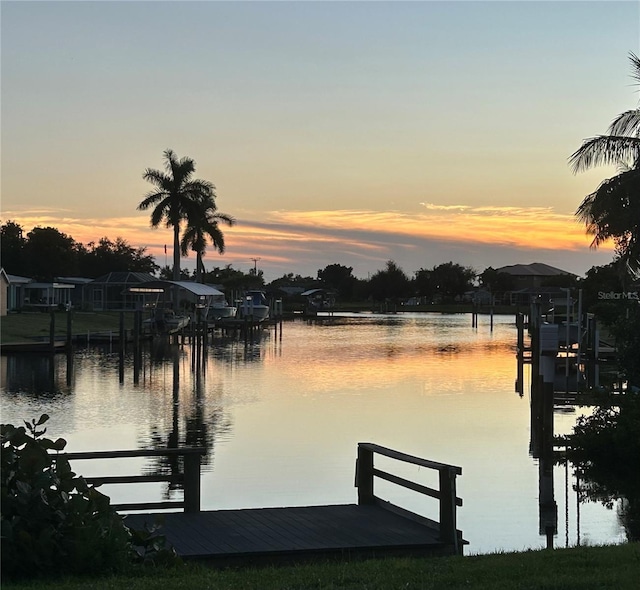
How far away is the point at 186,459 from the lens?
12.8 meters

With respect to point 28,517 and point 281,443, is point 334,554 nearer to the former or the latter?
point 28,517

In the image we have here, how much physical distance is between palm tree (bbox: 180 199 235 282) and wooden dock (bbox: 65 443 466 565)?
230 ft

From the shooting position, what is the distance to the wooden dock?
11070 millimetres

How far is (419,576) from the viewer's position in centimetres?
891

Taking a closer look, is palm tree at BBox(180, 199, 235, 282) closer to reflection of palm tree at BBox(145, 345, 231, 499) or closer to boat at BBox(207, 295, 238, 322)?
boat at BBox(207, 295, 238, 322)

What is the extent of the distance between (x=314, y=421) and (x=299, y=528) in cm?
1484

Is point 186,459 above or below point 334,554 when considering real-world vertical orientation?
above

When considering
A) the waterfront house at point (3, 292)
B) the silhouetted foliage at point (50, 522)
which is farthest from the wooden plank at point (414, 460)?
the waterfront house at point (3, 292)

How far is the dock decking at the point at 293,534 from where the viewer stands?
36.1 ft

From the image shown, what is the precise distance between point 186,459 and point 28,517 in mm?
3850

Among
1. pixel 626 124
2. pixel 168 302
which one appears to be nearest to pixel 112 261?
pixel 168 302

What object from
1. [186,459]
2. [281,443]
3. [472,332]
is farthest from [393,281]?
[186,459]

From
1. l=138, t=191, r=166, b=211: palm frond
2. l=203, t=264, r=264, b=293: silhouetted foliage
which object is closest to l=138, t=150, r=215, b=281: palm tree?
l=138, t=191, r=166, b=211: palm frond

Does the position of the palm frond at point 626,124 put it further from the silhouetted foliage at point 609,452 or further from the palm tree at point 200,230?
the palm tree at point 200,230
